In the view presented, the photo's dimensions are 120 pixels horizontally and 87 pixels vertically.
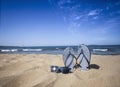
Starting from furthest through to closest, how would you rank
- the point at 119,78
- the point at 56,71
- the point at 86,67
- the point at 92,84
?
the point at 86,67, the point at 56,71, the point at 119,78, the point at 92,84

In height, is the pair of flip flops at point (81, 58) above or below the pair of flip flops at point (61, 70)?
above

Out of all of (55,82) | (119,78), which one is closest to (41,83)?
(55,82)

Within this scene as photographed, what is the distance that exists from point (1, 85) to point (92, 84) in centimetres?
457

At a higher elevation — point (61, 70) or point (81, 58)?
point (81, 58)

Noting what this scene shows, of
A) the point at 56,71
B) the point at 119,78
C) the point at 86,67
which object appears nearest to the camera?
the point at 119,78

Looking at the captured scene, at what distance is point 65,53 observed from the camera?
914cm

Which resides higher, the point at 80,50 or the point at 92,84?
the point at 80,50

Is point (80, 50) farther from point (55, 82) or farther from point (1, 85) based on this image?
point (1, 85)

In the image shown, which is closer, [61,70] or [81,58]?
[61,70]

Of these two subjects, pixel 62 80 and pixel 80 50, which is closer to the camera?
pixel 62 80

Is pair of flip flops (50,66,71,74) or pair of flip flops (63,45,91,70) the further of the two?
pair of flip flops (63,45,91,70)

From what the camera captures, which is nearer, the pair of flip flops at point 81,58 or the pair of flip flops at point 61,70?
the pair of flip flops at point 61,70

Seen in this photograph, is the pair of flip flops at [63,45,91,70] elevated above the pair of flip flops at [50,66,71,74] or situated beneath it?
elevated above

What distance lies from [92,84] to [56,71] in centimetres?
291
